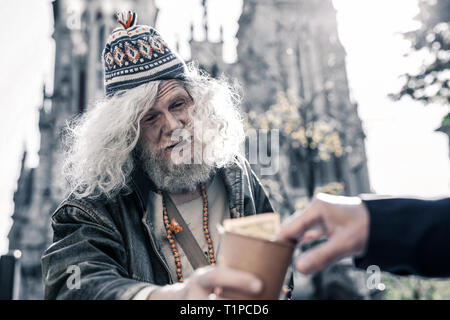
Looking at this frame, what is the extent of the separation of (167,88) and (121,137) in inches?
17.2

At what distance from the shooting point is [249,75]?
104 ft

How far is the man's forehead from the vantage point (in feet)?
7.73

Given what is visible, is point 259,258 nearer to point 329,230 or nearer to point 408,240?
point 329,230

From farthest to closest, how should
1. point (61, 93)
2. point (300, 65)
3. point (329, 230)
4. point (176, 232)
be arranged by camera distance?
1. point (300, 65)
2. point (61, 93)
3. point (176, 232)
4. point (329, 230)

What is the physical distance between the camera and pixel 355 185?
104ft

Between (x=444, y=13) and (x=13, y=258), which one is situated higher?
(x=444, y=13)

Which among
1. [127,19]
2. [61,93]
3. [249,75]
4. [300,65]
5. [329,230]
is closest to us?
[329,230]

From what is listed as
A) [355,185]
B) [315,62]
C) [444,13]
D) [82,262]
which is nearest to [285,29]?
[315,62]

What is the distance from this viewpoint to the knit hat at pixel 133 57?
7.36 ft

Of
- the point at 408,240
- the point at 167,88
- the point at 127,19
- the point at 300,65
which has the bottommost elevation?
the point at 408,240

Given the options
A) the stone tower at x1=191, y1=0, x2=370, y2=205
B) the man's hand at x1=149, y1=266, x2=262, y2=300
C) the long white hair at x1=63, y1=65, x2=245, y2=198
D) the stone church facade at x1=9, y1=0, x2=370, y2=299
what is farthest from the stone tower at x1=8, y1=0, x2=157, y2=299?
the man's hand at x1=149, y1=266, x2=262, y2=300

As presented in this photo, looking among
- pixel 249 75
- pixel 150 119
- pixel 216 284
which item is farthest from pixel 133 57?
pixel 249 75

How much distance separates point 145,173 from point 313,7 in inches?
1504
